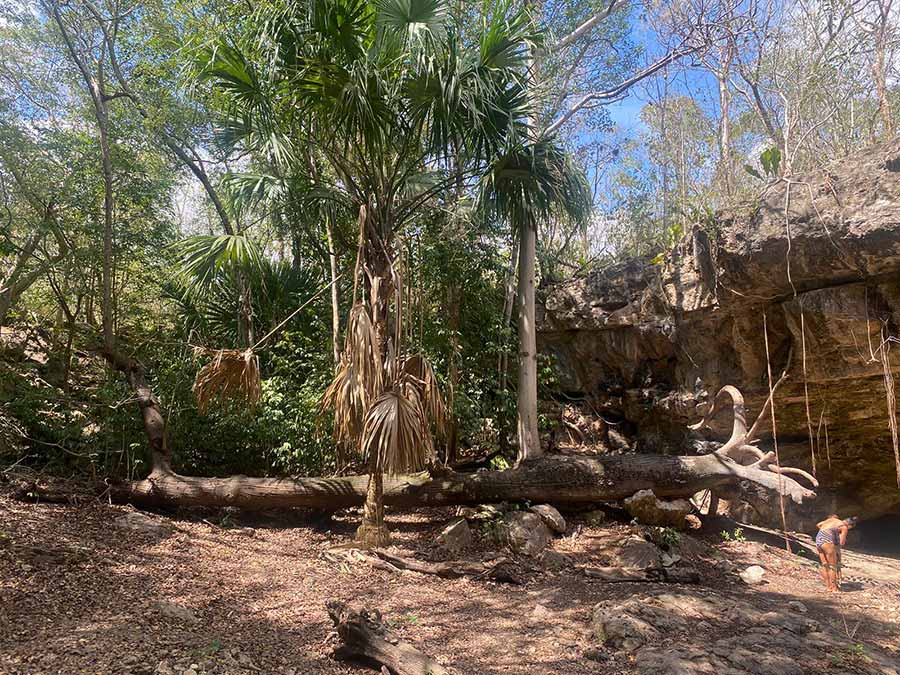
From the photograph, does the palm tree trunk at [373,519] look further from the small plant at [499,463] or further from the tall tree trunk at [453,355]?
the small plant at [499,463]

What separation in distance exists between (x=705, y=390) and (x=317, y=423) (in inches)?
217

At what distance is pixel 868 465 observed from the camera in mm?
7758

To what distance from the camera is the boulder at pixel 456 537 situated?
602 centimetres

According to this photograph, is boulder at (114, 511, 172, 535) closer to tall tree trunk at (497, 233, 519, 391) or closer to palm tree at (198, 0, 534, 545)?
palm tree at (198, 0, 534, 545)

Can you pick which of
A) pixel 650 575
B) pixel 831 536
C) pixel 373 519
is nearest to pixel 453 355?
pixel 373 519

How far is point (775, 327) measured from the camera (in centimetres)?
680

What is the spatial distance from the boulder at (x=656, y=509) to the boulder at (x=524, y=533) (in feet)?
3.62

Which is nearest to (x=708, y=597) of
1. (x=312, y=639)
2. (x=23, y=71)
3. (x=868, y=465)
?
(x=312, y=639)

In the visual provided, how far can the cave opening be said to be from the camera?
26.3 feet

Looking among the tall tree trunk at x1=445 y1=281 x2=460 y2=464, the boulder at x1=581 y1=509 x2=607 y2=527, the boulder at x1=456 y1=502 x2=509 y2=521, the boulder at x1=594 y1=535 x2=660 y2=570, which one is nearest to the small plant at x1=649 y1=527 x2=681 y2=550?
the boulder at x1=594 y1=535 x2=660 y2=570

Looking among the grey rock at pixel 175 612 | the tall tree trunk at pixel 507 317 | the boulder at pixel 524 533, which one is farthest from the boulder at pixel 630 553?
the grey rock at pixel 175 612

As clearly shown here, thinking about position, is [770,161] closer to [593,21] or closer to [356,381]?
[593,21]

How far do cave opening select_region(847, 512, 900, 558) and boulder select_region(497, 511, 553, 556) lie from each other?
5.15 metres

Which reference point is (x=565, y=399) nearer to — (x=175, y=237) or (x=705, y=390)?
(x=705, y=390)
